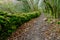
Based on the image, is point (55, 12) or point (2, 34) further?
point (55, 12)

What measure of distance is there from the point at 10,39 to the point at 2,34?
2.53ft

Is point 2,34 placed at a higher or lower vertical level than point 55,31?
higher

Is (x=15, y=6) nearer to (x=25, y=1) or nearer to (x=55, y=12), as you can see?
(x=25, y=1)

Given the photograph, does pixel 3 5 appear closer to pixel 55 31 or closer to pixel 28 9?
pixel 28 9

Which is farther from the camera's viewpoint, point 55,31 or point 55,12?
point 55,12

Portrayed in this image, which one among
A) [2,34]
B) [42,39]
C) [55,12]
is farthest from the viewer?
[55,12]

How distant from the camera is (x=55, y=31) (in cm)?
865

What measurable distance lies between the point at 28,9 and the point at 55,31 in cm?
1265

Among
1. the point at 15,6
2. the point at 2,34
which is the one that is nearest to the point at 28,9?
the point at 15,6

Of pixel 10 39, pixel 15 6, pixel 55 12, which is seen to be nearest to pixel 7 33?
pixel 10 39

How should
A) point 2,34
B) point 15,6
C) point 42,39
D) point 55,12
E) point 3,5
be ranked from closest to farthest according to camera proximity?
point 2,34 → point 42,39 → point 55,12 → point 3,5 → point 15,6

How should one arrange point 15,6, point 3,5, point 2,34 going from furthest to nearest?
point 15,6 < point 3,5 < point 2,34

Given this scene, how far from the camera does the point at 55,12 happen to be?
12.2 metres

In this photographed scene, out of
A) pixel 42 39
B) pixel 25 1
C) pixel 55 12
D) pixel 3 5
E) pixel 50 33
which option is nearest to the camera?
pixel 42 39
